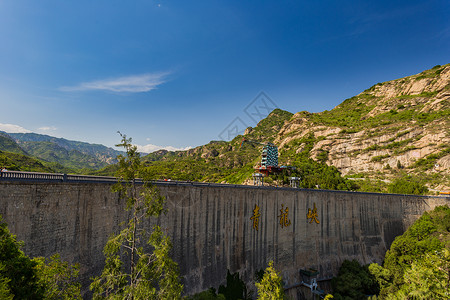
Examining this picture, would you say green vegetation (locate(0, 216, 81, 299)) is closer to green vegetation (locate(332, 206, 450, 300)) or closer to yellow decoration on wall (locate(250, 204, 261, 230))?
yellow decoration on wall (locate(250, 204, 261, 230))

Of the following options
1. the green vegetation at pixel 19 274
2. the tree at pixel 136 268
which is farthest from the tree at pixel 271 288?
the green vegetation at pixel 19 274

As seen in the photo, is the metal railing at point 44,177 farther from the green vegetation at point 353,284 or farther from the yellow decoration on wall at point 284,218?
the green vegetation at point 353,284

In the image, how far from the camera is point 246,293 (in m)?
25.1

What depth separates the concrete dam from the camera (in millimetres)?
13430

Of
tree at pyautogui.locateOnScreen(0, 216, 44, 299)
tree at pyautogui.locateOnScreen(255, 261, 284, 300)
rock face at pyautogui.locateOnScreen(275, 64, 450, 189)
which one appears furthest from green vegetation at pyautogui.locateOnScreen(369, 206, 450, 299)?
tree at pyautogui.locateOnScreen(0, 216, 44, 299)

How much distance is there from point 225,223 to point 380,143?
5809 cm

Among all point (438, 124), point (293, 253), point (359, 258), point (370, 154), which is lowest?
point (359, 258)

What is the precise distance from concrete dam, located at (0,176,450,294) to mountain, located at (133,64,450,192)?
45.7 feet

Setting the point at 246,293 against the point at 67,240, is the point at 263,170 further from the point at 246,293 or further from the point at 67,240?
the point at 67,240

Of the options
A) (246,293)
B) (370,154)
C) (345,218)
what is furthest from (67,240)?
(370,154)

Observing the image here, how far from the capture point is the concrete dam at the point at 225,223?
13.4 metres

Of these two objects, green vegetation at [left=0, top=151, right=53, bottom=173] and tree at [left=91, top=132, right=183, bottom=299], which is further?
green vegetation at [left=0, top=151, right=53, bottom=173]

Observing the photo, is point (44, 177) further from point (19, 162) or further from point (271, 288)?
point (19, 162)

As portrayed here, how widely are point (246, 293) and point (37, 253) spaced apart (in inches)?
787
